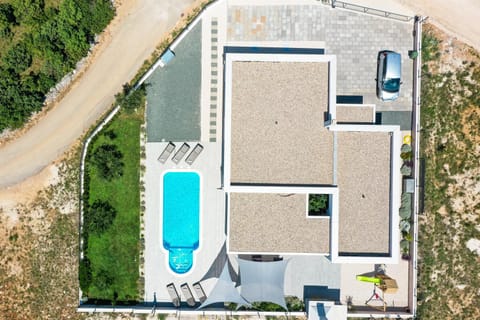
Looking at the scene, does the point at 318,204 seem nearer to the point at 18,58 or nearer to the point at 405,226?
the point at 405,226

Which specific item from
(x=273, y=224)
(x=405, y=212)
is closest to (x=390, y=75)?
(x=405, y=212)

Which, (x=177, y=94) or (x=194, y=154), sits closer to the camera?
(x=194, y=154)

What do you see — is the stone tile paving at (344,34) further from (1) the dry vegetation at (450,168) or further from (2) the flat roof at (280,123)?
(2) the flat roof at (280,123)

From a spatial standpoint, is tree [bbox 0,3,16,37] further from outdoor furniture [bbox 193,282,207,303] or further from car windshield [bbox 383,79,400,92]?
car windshield [bbox 383,79,400,92]

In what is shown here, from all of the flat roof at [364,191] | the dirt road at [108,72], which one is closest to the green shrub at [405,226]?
the flat roof at [364,191]

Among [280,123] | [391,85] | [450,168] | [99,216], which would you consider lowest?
[99,216]
